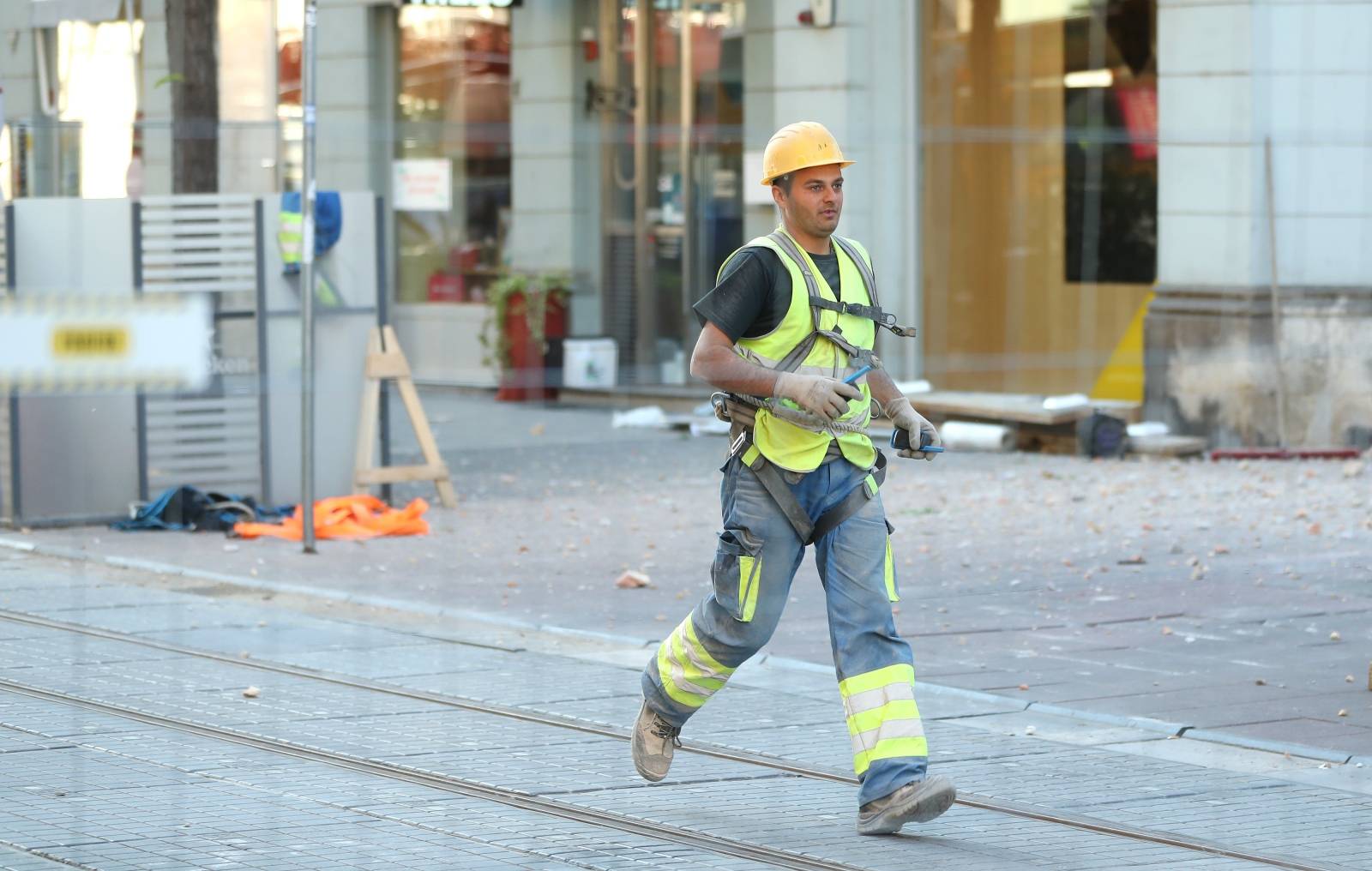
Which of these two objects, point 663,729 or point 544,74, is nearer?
point 663,729

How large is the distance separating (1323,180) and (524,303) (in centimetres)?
783

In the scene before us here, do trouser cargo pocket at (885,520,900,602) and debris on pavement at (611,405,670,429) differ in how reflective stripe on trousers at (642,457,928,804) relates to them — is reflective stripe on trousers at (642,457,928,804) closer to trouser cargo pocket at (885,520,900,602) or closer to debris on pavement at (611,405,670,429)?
trouser cargo pocket at (885,520,900,602)

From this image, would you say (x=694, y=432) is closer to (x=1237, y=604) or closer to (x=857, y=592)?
(x=1237, y=604)

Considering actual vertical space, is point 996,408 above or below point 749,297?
below

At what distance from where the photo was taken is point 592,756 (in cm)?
659

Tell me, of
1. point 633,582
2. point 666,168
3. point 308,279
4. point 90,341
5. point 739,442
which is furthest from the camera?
point 666,168

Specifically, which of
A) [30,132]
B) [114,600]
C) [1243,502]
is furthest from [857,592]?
[30,132]

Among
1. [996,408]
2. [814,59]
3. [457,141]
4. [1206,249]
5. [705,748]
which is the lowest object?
[705,748]

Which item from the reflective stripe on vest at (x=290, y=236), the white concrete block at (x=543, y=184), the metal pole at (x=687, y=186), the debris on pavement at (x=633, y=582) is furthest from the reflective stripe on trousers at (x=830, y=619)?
the white concrete block at (x=543, y=184)

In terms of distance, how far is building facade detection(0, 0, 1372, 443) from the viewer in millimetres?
14961

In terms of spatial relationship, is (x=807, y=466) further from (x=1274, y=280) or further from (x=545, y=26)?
(x=545, y=26)

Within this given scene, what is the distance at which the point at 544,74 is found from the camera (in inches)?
803

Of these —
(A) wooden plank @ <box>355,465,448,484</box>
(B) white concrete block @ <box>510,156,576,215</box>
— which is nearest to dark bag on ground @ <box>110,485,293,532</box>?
(A) wooden plank @ <box>355,465,448,484</box>

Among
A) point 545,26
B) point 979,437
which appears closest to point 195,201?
point 979,437
